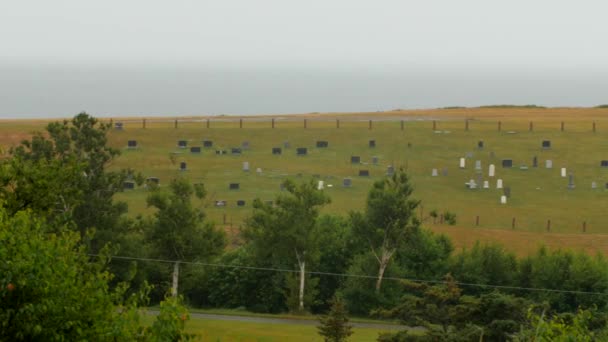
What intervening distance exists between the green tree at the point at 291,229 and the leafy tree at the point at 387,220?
227 cm

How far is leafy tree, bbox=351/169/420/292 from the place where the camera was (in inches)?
1773

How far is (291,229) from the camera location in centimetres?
4434

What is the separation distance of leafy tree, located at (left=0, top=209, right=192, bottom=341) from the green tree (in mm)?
27720

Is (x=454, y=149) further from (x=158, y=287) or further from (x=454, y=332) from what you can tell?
(x=454, y=332)

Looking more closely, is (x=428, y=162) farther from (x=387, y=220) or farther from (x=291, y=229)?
(x=291, y=229)

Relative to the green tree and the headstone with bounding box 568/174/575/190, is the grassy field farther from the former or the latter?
the green tree

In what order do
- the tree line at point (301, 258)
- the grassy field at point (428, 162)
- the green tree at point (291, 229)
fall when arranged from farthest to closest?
the grassy field at point (428, 162) → the green tree at point (291, 229) → the tree line at point (301, 258)

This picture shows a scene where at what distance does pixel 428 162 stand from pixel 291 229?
3347 cm

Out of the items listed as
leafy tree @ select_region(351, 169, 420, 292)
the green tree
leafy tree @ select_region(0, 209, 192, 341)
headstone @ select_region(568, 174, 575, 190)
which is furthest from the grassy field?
leafy tree @ select_region(0, 209, 192, 341)

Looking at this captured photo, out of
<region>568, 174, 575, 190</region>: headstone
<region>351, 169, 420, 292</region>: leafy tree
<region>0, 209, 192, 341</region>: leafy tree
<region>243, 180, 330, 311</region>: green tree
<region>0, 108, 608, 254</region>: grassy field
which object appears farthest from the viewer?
<region>568, 174, 575, 190</region>: headstone

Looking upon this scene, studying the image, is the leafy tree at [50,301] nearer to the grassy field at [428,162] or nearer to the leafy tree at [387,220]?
the leafy tree at [387,220]

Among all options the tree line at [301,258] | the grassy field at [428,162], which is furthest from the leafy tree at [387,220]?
the grassy field at [428,162]

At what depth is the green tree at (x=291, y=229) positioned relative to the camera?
146ft

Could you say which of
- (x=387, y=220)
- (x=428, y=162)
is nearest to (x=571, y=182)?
(x=428, y=162)
